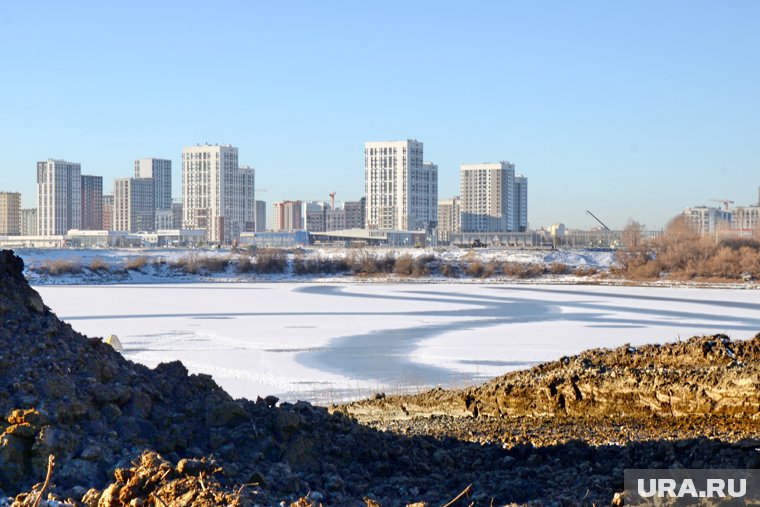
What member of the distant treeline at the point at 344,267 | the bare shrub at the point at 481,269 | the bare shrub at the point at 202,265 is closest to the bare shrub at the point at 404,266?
the distant treeline at the point at 344,267

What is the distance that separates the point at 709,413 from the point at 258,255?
71.6m

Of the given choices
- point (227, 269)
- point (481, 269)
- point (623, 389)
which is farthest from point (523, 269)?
point (623, 389)

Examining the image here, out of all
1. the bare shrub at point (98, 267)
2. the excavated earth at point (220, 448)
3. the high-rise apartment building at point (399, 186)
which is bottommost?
the bare shrub at point (98, 267)

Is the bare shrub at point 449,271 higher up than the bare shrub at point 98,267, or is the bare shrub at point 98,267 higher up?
the bare shrub at point 98,267

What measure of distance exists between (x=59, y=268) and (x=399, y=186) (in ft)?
412

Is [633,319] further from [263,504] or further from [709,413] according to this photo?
[263,504]

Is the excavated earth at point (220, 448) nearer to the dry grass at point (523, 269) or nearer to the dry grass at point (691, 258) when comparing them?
the dry grass at point (691, 258)

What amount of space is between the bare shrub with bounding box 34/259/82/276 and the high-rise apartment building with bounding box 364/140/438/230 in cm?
11777

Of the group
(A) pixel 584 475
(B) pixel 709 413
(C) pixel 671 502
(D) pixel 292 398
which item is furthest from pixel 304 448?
(D) pixel 292 398

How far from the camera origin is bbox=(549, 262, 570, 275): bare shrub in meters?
74.2

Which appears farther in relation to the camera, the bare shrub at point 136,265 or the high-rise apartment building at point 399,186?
the high-rise apartment building at point 399,186

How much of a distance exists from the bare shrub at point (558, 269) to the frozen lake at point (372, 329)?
26.3 m

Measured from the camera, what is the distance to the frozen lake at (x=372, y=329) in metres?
18.2

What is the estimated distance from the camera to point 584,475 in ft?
22.4
